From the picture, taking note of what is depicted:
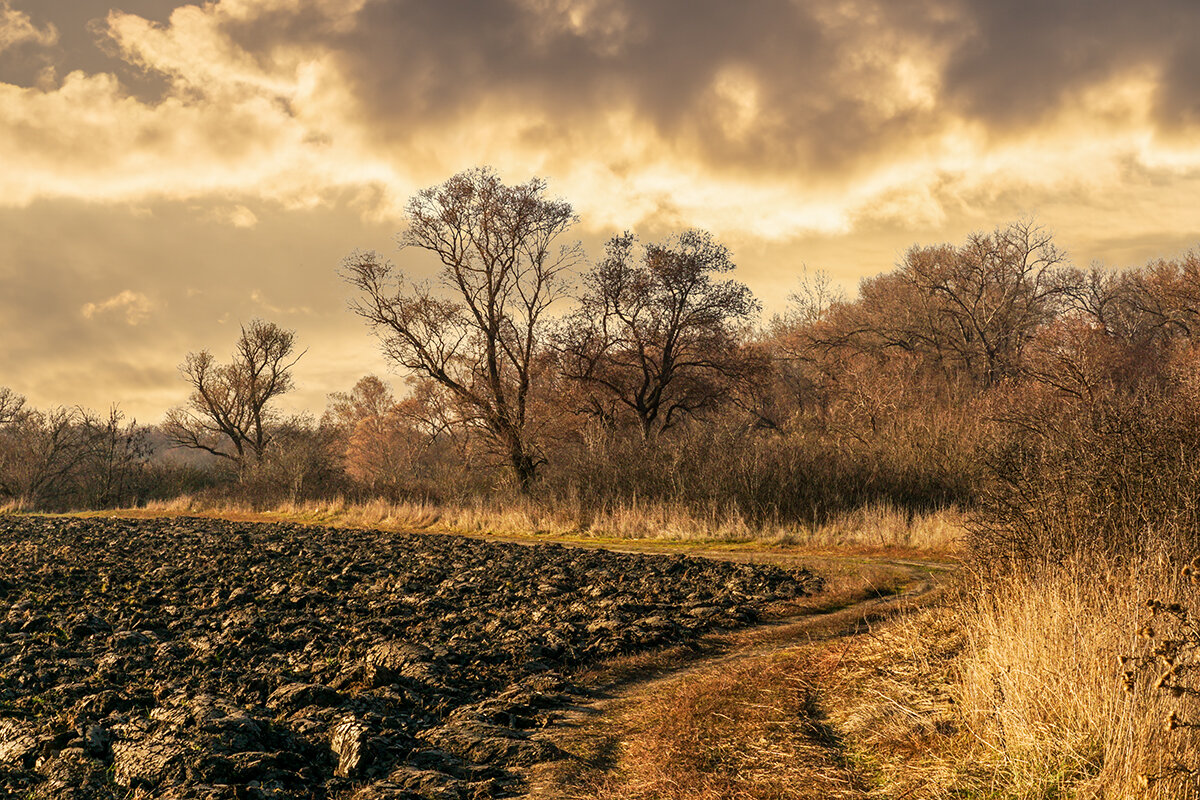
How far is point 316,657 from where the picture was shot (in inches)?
300

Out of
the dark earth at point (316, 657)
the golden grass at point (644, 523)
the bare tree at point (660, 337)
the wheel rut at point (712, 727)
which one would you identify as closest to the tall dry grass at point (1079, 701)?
the wheel rut at point (712, 727)

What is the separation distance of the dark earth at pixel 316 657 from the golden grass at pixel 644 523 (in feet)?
11.2

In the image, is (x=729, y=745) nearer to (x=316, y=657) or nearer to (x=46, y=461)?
(x=316, y=657)

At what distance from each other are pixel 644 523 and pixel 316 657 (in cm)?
1172

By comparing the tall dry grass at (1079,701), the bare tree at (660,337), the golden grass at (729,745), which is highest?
the bare tree at (660,337)

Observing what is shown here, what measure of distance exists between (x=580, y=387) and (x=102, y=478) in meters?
23.6

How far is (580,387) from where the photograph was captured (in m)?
32.0

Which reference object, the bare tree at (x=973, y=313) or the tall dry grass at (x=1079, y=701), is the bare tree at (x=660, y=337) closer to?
the bare tree at (x=973, y=313)

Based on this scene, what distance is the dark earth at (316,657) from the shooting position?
517 centimetres

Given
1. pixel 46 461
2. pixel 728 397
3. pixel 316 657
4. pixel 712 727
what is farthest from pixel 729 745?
pixel 46 461

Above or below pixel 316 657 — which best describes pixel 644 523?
above

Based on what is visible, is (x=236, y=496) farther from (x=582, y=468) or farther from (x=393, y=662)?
(x=393, y=662)

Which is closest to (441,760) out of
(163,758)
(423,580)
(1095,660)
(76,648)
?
(163,758)

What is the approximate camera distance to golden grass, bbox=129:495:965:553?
15609 millimetres
